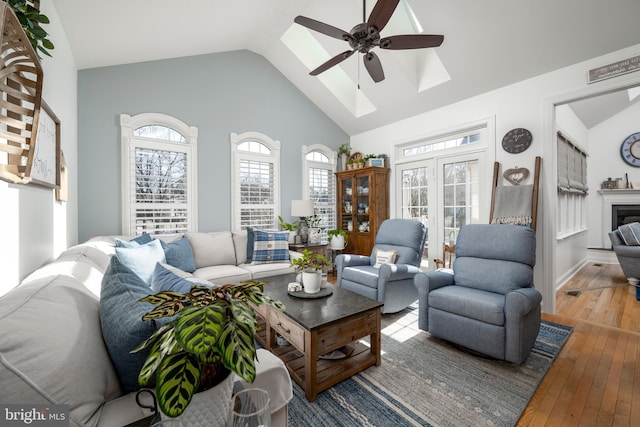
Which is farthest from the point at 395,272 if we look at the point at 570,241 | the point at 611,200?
the point at 611,200

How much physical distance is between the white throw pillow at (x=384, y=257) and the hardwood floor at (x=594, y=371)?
1.70m

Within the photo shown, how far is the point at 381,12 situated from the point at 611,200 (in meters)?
6.90

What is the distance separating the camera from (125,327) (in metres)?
0.87

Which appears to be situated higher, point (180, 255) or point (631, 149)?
point (631, 149)

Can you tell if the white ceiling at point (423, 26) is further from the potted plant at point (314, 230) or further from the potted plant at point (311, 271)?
the potted plant at point (311, 271)

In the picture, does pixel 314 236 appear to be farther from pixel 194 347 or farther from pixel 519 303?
pixel 194 347

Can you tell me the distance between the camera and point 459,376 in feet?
6.68

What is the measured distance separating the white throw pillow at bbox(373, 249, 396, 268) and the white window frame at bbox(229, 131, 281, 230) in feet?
6.38

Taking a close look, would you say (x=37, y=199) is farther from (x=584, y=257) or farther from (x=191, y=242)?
(x=584, y=257)

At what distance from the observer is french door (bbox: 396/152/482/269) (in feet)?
12.7

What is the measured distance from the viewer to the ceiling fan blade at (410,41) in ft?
7.70

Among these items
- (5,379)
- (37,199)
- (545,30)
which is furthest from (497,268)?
(37,199)

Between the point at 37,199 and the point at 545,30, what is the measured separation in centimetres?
450

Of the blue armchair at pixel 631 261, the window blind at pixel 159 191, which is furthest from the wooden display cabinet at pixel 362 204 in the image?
the blue armchair at pixel 631 261
